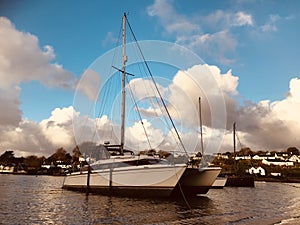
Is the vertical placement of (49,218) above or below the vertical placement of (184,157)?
below

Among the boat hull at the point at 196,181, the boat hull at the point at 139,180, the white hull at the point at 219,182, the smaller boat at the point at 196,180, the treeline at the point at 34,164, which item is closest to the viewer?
the boat hull at the point at 139,180

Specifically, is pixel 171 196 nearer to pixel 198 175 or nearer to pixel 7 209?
pixel 198 175

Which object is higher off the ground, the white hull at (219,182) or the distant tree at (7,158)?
the distant tree at (7,158)

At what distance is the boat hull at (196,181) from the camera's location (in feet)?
102

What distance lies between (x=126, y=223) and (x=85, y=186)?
2012 centimetres

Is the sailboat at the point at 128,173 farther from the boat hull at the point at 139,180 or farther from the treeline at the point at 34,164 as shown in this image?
the treeline at the point at 34,164

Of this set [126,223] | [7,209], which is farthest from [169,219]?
[7,209]

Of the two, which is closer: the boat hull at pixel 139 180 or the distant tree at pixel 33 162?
the boat hull at pixel 139 180

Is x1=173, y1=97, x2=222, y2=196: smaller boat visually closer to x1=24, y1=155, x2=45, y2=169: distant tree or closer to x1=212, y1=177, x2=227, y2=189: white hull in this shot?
x1=212, y1=177, x2=227, y2=189: white hull

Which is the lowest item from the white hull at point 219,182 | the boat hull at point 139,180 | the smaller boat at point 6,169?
the boat hull at point 139,180

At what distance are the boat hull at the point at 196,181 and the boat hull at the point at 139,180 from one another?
2.43 m

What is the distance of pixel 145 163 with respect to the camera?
2909 centimetres

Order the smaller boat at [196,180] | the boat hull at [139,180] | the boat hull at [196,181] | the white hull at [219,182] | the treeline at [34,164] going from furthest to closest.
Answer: the treeline at [34,164] → the white hull at [219,182] → the boat hull at [196,181] → the smaller boat at [196,180] → the boat hull at [139,180]

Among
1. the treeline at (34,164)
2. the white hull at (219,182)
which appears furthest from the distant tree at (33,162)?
the white hull at (219,182)
